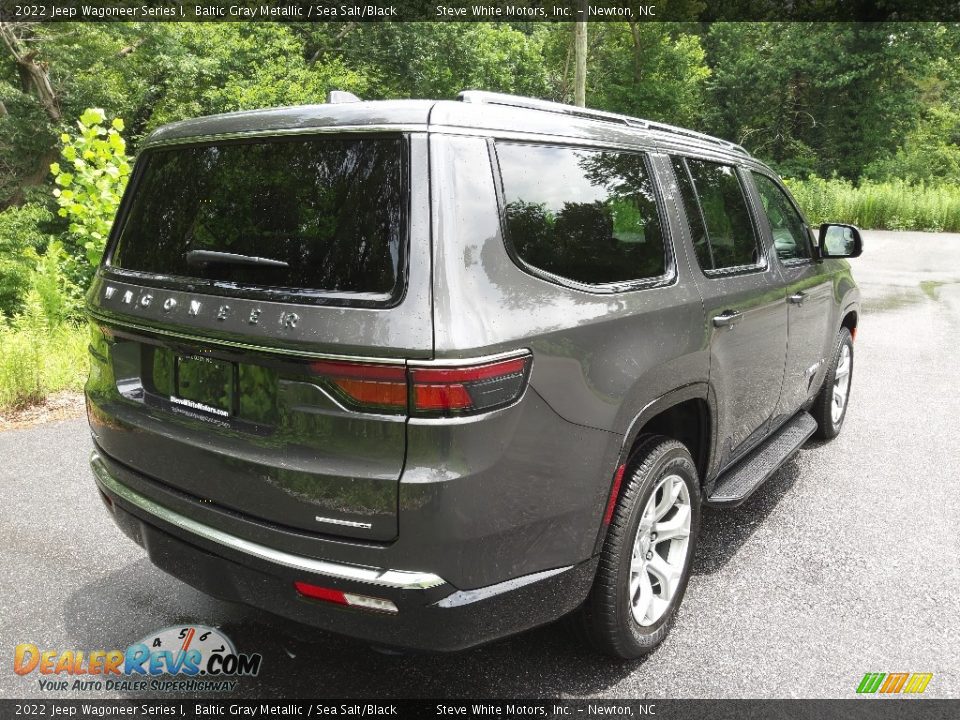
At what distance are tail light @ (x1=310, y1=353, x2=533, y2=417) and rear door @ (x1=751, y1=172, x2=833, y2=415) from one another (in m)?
2.46

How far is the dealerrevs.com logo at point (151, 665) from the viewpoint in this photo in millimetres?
2625

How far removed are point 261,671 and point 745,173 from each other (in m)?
3.25

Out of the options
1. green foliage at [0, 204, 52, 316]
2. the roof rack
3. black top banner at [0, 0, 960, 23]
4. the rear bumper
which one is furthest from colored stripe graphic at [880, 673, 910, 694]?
black top banner at [0, 0, 960, 23]

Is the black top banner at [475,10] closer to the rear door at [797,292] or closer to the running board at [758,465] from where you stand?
the rear door at [797,292]

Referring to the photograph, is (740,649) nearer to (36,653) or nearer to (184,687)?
(184,687)

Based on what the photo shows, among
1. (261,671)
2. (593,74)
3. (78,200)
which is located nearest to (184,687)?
(261,671)

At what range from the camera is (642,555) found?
2.72 meters

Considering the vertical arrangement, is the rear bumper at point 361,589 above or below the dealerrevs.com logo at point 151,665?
above

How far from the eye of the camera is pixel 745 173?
3770 millimetres

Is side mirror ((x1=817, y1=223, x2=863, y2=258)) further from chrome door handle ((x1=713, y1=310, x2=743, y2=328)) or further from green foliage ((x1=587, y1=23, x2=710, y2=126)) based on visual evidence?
green foliage ((x1=587, y1=23, x2=710, y2=126))

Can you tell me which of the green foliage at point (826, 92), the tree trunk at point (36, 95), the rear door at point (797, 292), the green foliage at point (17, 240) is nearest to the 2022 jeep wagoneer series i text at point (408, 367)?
the rear door at point (797, 292)

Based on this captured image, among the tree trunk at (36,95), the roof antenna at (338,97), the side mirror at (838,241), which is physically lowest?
the side mirror at (838,241)

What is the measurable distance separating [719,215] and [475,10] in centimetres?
3484

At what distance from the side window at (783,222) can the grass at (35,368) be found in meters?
5.69
